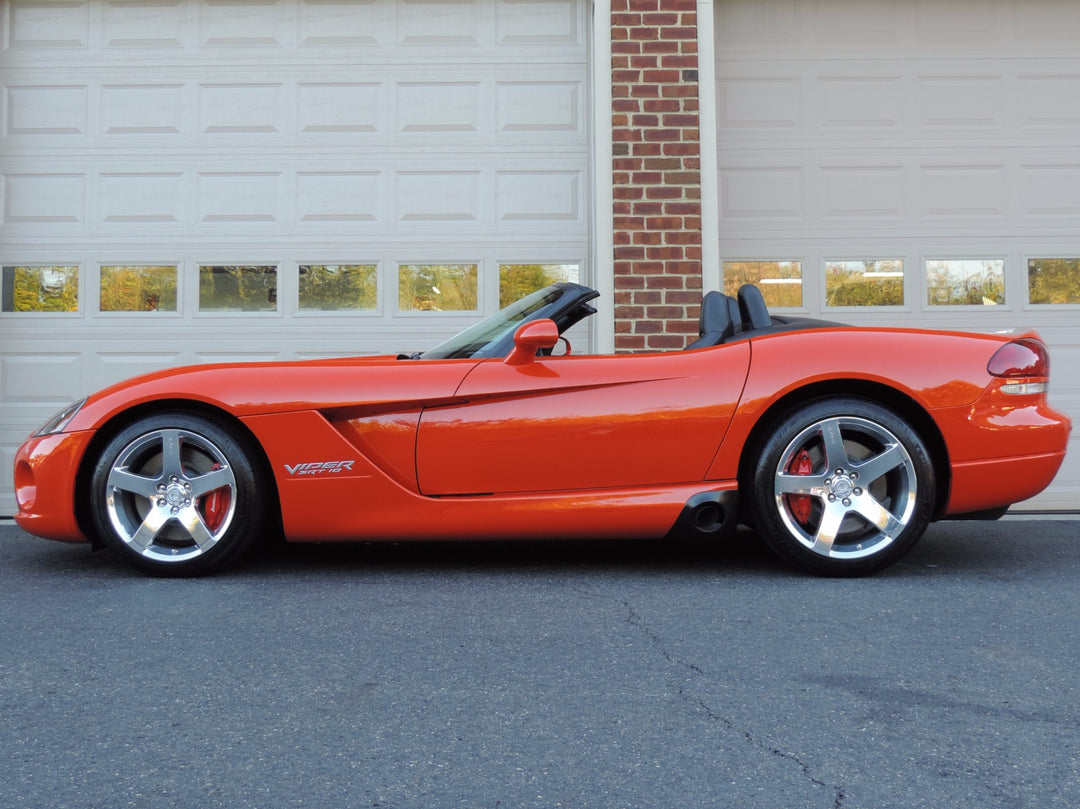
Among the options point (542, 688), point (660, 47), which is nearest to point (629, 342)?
point (660, 47)

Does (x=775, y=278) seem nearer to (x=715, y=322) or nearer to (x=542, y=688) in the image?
(x=715, y=322)

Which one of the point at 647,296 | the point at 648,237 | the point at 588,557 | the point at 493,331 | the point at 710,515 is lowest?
the point at 588,557

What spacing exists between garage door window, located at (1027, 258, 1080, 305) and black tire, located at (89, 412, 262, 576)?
5.18m

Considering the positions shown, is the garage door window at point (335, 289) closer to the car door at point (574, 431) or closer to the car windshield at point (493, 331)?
the car windshield at point (493, 331)

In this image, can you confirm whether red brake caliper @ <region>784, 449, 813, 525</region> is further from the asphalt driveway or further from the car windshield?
the car windshield

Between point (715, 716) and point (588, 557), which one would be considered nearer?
point (715, 716)

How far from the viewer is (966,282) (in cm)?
671

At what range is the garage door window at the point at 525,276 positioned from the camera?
261 inches

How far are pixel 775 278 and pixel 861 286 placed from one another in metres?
0.55

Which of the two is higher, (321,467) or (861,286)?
(861,286)

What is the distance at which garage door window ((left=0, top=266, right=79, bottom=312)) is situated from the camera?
668cm

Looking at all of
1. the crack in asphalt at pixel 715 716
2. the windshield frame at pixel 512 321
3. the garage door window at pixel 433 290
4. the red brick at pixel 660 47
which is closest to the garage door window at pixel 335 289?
the garage door window at pixel 433 290

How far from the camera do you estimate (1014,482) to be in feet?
Result: 12.5

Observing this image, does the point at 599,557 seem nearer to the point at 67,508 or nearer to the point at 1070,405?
the point at 67,508
